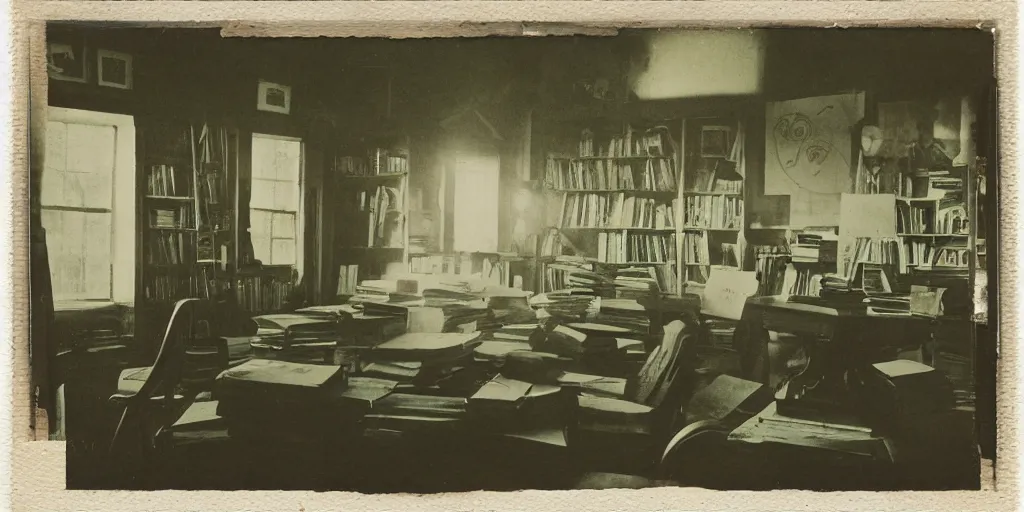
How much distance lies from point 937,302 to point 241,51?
7.89ft

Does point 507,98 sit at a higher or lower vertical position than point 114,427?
higher

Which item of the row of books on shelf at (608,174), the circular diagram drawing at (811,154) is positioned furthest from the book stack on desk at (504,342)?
the circular diagram drawing at (811,154)

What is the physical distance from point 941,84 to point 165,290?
2609 millimetres

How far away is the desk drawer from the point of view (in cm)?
256

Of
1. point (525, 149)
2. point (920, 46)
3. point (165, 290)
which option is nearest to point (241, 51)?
point (165, 290)

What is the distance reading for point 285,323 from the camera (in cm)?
257

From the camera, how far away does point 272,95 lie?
2549 mm

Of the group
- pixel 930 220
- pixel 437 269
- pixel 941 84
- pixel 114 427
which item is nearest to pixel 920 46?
pixel 941 84

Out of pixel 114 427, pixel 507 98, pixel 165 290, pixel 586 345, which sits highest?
pixel 507 98

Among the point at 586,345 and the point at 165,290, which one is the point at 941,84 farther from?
the point at 165,290

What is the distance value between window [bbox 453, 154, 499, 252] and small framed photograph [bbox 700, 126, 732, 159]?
678mm

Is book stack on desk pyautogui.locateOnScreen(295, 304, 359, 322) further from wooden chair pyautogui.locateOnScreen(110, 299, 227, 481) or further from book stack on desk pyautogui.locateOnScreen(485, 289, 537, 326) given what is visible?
book stack on desk pyautogui.locateOnScreen(485, 289, 537, 326)

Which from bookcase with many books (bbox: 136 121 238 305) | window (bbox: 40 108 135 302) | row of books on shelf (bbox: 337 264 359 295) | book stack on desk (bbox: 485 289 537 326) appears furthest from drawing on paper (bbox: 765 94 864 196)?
window (bbox: 40 108 135 302)

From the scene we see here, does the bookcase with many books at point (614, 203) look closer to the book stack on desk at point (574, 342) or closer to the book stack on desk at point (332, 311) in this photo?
the book stack on desk at point (574, 342)
